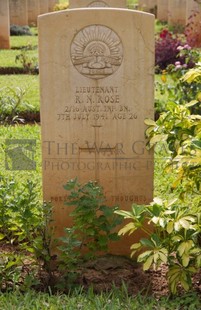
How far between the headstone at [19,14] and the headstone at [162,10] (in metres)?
4.47

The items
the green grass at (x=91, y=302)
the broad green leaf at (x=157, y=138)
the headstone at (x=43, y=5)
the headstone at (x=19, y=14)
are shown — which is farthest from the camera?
the headstone at (x=43, y=5)

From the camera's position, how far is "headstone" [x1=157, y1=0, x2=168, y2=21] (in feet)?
77.2

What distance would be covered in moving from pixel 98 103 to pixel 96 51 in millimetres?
299

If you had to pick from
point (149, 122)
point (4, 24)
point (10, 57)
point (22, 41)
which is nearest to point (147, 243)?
point (149, 122)

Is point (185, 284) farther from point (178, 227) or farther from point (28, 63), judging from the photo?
point (28, 63)

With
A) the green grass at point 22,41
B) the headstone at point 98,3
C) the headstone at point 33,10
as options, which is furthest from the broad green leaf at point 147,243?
the headstone at point 33,10

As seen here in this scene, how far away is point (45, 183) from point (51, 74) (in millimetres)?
650

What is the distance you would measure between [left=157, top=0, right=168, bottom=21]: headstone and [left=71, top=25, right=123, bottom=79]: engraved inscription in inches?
781

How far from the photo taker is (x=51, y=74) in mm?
4031

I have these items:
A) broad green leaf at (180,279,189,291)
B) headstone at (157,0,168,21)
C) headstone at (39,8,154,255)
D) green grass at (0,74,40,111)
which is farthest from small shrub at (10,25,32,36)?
broad green leaf at (180,279,189,291)

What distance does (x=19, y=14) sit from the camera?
2245 cm

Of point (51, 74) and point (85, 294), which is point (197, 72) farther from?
point (85, 294)

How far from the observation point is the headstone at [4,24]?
16.0 m

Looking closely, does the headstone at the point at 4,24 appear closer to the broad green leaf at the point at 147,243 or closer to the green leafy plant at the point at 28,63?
the green leafy plant at the point at 28,63
